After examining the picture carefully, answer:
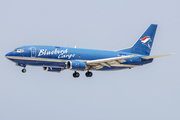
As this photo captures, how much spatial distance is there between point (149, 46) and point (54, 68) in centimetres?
1872

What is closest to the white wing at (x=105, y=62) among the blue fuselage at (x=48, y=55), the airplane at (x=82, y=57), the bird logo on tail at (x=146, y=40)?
the airplane at (x=82, y=57)

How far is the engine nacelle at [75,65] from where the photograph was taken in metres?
61.1

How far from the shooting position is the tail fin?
7231 cm

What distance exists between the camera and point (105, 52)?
6800cm

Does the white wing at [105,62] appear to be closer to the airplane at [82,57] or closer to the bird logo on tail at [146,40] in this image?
the airplane at [82,57]

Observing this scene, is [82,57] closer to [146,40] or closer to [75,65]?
[75,65]

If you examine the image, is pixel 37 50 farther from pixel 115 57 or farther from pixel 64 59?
pixel 115 57

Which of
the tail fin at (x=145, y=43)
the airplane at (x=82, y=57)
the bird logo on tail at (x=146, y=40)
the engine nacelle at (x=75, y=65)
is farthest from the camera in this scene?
the bird logo on tail at (x=146, y=40)

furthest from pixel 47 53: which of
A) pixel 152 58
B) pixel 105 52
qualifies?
pixel 152 58

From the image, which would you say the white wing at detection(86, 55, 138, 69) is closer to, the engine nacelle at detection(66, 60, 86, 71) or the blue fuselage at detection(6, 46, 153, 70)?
the blue fuselage at detection(6, 46, 153, 70)

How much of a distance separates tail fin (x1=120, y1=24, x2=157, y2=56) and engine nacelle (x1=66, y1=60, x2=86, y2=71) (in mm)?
13593

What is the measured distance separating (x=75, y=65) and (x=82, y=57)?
372 cm

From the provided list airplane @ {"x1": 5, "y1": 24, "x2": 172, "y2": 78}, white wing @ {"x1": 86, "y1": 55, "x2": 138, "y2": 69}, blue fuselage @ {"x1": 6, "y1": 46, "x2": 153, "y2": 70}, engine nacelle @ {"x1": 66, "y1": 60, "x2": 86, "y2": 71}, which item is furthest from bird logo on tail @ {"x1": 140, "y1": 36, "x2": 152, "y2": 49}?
engine nacelle @ {"x1": 66, "y1": 60, "x2": 86, "y2": 71}

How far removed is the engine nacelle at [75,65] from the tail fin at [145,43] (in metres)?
13.6
